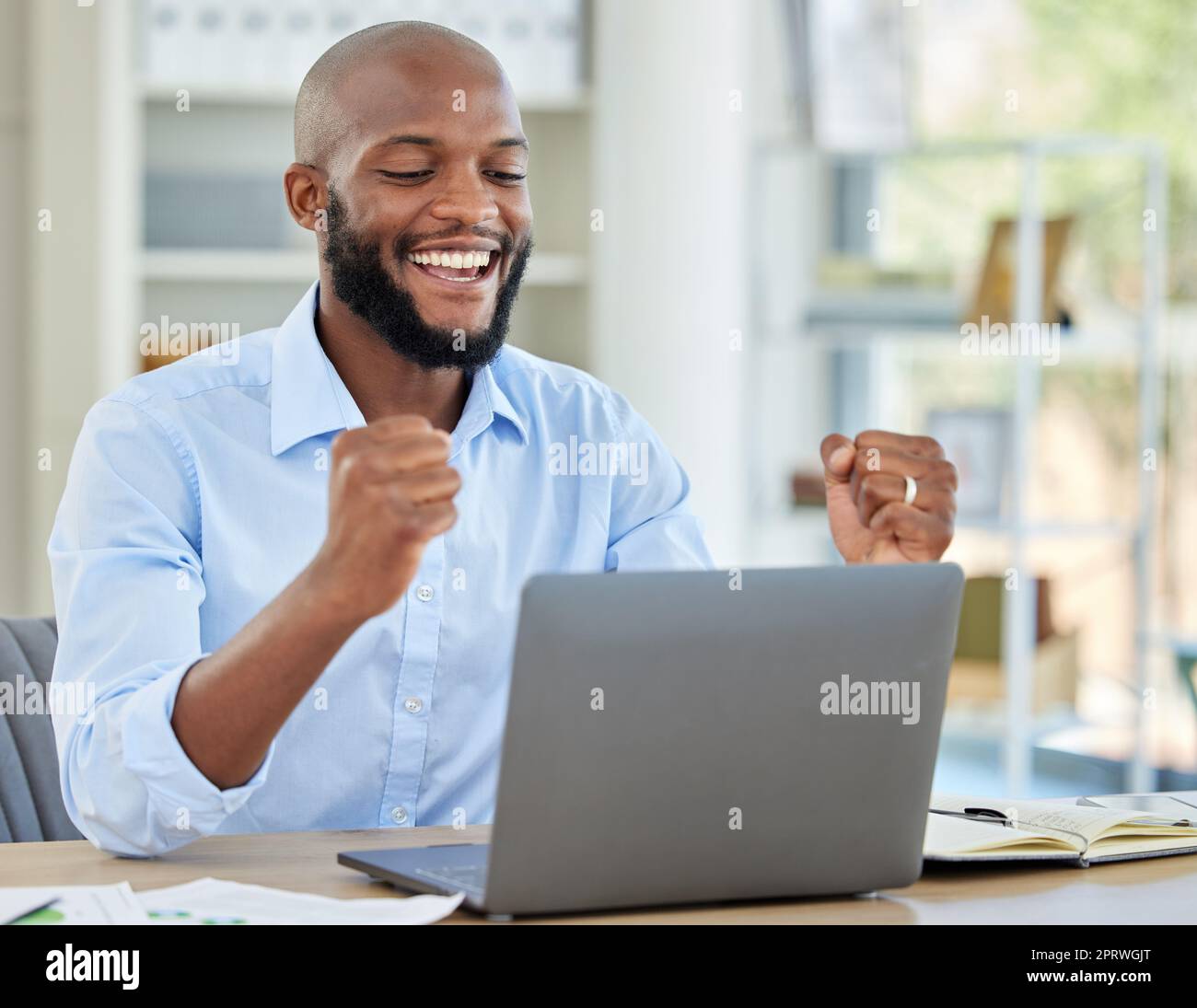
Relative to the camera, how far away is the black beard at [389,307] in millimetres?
1672

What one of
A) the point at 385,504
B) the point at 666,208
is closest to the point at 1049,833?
the point at 385,504

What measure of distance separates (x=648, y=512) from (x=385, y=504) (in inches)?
27.3

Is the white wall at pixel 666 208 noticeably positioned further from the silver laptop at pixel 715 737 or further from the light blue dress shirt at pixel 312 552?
the silver laptop at pixel 715 737

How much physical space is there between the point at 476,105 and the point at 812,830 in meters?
0.86

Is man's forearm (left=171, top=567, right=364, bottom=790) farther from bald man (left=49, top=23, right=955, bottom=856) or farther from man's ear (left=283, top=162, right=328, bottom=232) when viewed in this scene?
man's ear (left=283, top=162, right=328, bottom=232)

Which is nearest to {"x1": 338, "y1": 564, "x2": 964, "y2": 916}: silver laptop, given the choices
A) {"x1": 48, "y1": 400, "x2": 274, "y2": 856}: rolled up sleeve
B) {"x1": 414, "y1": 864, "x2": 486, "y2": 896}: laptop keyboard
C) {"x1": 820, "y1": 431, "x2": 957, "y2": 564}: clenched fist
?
{"x1": 414, "y1": 864, "x2": 486, "y2": 896}: laptop keyboard

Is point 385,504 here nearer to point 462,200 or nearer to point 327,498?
point 327,498

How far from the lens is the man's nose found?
1.64m

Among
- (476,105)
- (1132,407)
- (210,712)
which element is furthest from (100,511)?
(1132,407)

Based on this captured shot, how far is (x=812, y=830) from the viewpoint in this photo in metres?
1.08

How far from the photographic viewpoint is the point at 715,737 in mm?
1027

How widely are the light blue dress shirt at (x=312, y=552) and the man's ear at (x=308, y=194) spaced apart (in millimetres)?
73
